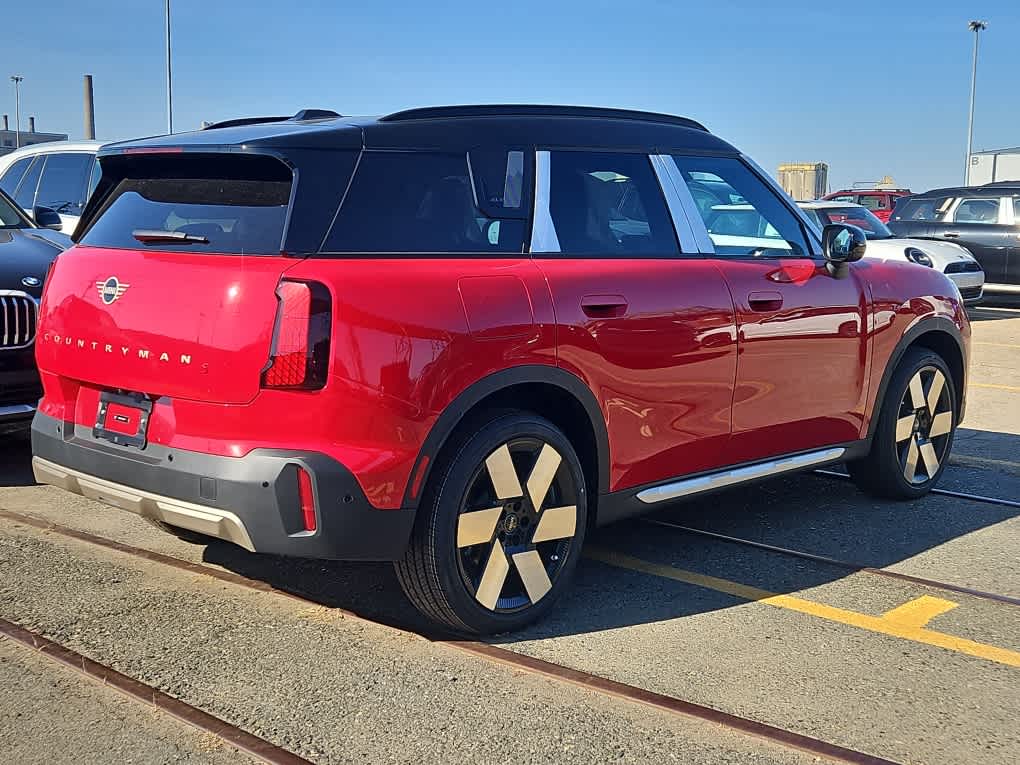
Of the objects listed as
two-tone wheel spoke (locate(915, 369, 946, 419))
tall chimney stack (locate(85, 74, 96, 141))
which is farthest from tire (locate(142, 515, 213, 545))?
tall chimney stack (locate(85, 74, 96, 141))

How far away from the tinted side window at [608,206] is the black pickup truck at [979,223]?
43.4ft

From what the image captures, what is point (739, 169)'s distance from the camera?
5078mm

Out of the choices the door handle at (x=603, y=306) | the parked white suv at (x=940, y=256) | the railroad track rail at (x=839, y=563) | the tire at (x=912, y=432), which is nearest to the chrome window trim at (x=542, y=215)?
the door handle at (x=603, y=306)

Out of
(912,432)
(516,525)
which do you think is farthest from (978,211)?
(516,525)

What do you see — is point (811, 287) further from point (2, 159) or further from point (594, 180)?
point (2, 159)

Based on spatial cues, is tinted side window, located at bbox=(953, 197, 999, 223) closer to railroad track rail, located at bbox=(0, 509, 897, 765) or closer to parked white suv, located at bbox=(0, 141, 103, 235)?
parked white suv, located at bbox=(0, 141, 103, 235)

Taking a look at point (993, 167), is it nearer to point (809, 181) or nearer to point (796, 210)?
point (809, 181)

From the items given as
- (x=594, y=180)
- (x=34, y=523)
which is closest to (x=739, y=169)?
(x=594, y=180)

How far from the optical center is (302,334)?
3.40 m

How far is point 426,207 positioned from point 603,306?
73cm

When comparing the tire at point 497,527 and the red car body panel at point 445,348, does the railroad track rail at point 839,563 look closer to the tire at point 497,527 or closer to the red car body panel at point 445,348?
the red car body panel at point 445,348

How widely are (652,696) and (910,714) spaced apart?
742 millimetres

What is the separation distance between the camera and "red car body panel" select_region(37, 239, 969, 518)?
3457 mm

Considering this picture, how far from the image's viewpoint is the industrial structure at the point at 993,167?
53188 millimetres
